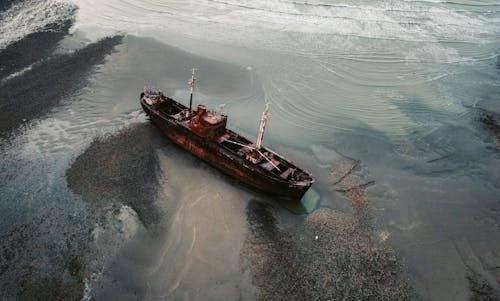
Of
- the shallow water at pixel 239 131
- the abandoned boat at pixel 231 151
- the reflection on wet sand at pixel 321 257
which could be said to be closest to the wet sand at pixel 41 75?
the shallow water at pixel 239 131

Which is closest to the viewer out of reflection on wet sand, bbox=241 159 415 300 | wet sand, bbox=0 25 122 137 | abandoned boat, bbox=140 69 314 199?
reflection on wet sand, bbox=241 159 415 300

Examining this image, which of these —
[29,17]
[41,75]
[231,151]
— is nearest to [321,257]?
[231,151]

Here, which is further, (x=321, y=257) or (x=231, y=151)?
(x=231, y=151)

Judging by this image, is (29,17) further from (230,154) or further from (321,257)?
(321,257)

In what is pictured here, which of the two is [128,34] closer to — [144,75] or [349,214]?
[144,75]

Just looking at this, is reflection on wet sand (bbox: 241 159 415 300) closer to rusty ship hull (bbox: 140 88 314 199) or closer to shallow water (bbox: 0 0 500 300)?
shallow water (bbox: 0 0 500 300)

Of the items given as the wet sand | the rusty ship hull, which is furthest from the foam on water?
the rusty ship hull

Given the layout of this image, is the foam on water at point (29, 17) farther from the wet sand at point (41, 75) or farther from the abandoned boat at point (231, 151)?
the abandoned boat at point (231, 151)
